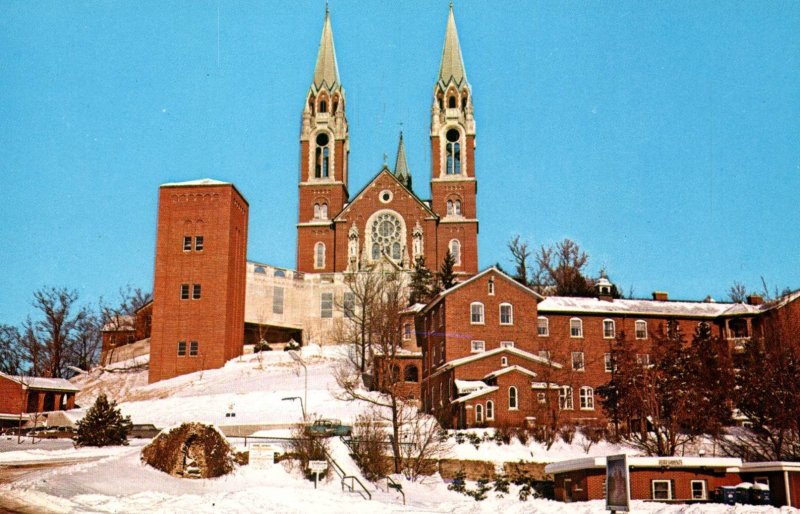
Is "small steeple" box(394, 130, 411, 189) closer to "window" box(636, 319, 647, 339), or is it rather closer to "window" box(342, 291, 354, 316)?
"window" box(342, 291, 354, 316)

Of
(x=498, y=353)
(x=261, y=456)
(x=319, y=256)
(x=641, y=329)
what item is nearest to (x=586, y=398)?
(x=641, y=329)

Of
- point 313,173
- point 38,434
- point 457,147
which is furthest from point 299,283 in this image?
point 38,434

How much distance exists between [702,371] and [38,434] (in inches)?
1355

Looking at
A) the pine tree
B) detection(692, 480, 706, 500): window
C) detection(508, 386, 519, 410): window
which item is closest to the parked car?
the pine tree

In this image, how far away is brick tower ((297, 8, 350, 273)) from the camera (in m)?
94.2

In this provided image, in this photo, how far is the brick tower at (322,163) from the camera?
94188mm

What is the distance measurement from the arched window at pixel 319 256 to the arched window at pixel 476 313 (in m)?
37.2

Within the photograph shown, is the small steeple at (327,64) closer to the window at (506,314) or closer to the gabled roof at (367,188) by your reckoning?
the gabled roof at (367,188)

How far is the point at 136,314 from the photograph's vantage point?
92062 millimetres

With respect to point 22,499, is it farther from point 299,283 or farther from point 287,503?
point 299,283

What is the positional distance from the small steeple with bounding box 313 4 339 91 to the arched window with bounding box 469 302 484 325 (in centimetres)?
4907

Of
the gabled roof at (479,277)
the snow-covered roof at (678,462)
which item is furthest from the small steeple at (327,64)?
the snow-covered roof at (678,462)

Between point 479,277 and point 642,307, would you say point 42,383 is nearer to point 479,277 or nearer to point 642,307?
point 479,277

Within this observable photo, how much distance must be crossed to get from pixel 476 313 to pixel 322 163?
45595 mm
